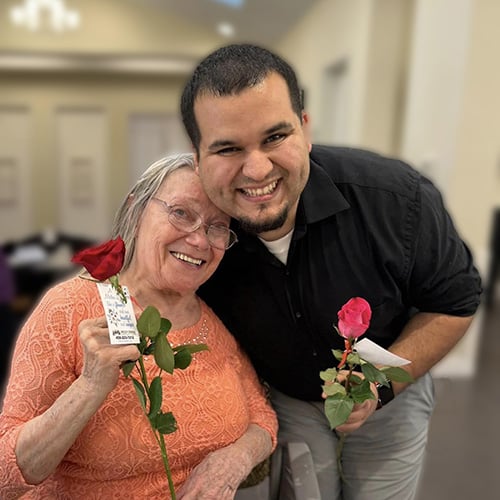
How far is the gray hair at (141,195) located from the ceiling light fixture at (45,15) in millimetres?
6486

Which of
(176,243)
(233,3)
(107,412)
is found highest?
(233,3)

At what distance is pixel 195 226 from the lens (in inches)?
43.6

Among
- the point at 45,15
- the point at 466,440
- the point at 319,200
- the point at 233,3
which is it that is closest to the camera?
the point at 319,200

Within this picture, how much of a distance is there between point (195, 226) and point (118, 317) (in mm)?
345

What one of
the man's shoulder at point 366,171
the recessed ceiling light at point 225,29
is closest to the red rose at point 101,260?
the man's shoulder at point 366,171

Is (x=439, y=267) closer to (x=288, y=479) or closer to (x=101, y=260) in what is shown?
(x=288, y=479)

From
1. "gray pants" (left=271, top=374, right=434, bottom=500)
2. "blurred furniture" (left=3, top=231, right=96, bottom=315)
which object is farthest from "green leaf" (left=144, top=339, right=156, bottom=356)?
"blurred furniture" (left=3, top=231, right=96, bottom=315)

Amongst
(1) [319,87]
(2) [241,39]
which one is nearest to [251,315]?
(1) [319,87]

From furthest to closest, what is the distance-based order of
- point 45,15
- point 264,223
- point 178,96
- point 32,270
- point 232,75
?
1. point 45,15
2. point 178,96
3. point 32,270
4. point 264,223
5. point 232,75

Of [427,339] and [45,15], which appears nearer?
[427,339]

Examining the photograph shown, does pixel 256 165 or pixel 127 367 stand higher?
pixel 256 165

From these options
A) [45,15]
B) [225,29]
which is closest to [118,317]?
[225,29]

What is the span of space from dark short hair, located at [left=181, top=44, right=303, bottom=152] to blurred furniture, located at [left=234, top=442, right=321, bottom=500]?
787 millimetres

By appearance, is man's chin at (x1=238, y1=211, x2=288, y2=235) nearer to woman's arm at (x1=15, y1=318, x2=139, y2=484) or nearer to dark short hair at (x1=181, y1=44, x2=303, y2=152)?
dark short hair at (x1=181, y1=44, x2=303, y2=152)
